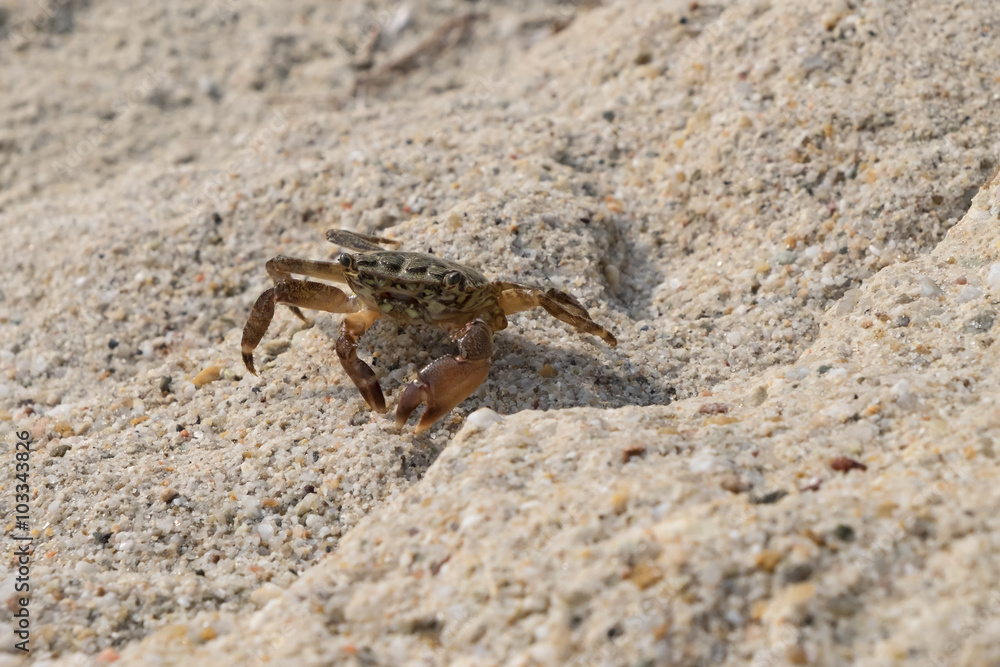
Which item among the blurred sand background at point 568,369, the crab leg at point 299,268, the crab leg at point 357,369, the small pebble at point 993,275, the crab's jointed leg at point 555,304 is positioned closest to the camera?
the blurred sand background at point 568,369

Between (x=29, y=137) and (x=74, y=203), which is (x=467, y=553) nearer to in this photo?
(x=74, y=203)

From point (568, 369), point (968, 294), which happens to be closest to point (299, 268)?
A: point (568, 369)

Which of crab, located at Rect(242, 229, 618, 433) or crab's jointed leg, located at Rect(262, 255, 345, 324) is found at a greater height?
crab's jointed leg, located at Rect(262, 255, 345, 324)

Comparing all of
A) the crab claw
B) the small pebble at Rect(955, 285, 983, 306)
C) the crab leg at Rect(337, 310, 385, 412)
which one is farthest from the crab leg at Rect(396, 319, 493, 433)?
the small pebble at Rect(955, 285, 983, 306)

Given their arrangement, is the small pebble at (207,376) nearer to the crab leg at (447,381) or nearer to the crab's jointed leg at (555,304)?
the crab leg at (447,381)

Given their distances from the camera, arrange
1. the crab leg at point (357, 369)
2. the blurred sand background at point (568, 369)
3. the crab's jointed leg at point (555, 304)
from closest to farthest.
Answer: the blurred sand background at point (568, 369), the crab leg at point (357, 369), the crab's jointed leg at point (555, 304)

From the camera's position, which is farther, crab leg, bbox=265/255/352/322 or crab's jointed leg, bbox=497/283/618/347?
crab leg, bbox=265/255/352/322

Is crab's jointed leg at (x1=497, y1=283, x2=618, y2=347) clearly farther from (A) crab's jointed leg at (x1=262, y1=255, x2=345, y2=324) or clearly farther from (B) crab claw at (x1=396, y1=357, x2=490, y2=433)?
(A) crab's jointed leg at (x1=262, y1=255, x2=345, y2=324)

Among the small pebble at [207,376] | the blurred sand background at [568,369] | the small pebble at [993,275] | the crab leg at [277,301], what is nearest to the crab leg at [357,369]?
the blurred sand background at [568,369]

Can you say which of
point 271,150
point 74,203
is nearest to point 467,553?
point 271,150
